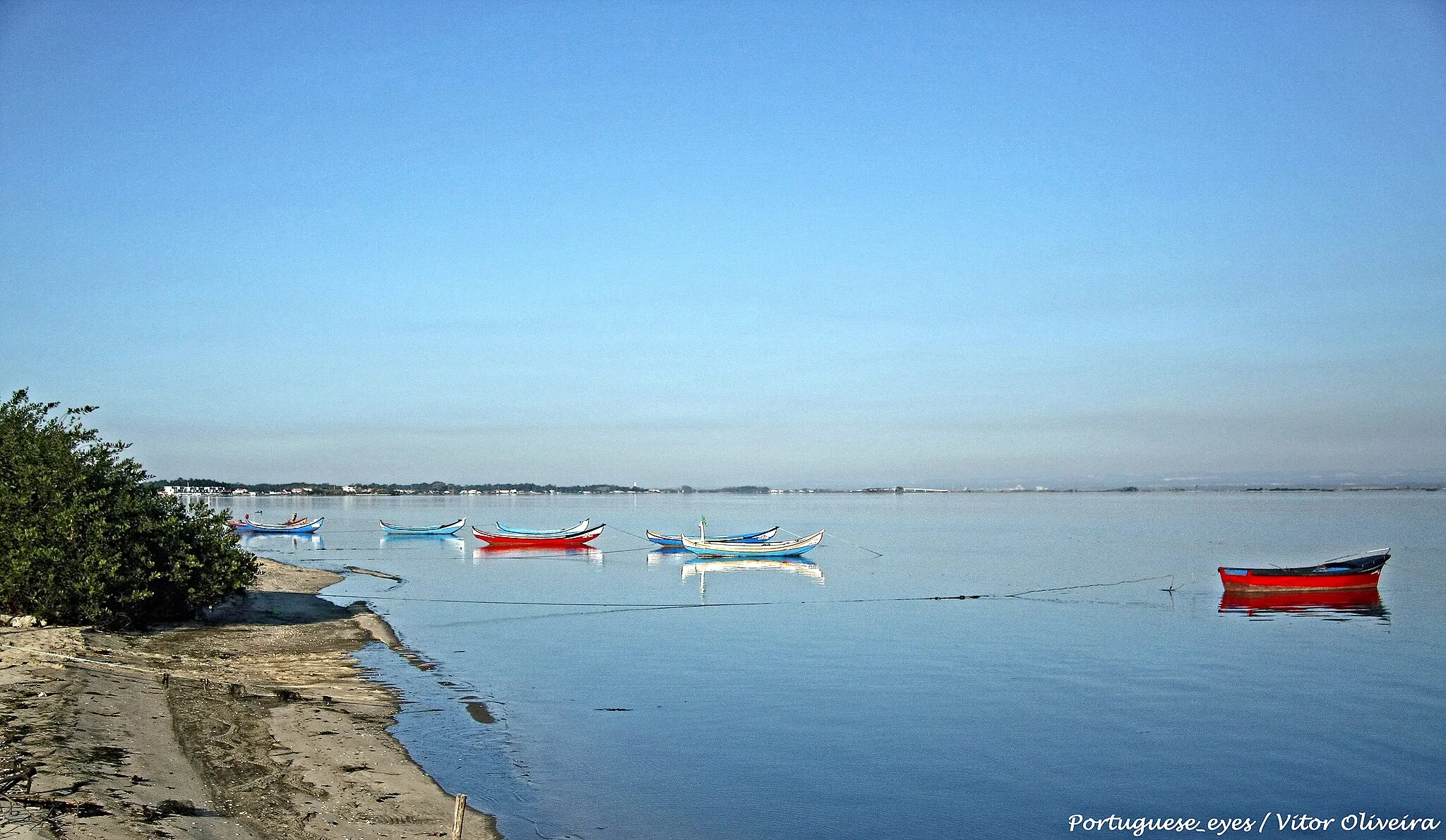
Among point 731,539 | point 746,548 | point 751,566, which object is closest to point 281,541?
point 731,539

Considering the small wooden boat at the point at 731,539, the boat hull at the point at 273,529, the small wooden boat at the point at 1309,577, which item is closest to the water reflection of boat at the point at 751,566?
the small wooden boat at the point at 731,539

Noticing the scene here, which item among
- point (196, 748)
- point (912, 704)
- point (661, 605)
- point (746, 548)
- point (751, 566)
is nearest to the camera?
point (196, 748)

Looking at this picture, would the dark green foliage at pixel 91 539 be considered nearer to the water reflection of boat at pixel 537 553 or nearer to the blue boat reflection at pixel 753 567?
the blue boat reflection at pixel 753 567

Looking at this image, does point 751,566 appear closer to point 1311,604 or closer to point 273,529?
point 1311,604

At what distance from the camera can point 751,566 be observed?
2200 inches

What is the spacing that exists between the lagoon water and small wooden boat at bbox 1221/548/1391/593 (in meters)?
1.26

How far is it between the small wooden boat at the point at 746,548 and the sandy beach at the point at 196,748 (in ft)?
127

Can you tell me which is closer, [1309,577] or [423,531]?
[1309,577]

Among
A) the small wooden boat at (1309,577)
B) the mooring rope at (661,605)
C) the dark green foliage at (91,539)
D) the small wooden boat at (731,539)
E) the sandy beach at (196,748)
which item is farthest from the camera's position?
the small wooden boat at (731,539)

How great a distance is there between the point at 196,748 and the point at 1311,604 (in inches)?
1445

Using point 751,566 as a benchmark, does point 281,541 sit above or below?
below

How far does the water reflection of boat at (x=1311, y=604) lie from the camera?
106ft

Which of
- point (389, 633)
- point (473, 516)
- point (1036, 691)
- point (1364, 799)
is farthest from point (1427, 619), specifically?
point (473, 516)

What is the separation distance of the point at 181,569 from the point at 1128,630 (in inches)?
990
